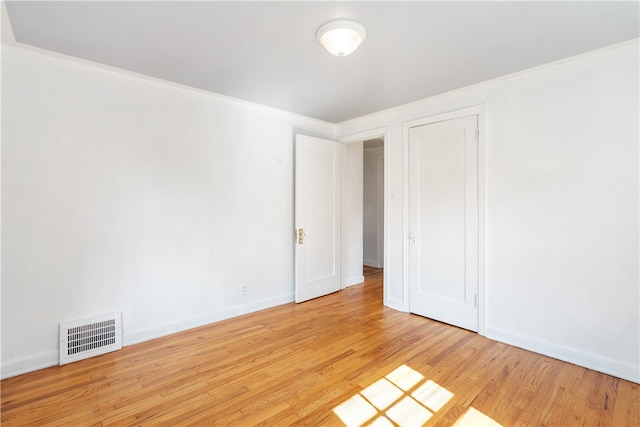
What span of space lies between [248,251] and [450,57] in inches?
109

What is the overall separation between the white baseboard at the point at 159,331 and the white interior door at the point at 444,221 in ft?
5.69

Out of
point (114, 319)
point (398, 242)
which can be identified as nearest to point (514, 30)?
point (398, 242)

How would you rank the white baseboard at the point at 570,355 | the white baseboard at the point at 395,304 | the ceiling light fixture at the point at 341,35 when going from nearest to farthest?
the ceiling light fixture at the point at 341,35 → the white baseboard at the point at 570,355 → the white baseboard at the point at 395,304

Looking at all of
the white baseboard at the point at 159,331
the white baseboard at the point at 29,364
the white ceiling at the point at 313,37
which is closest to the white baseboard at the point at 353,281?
the white baseboard at the point at 159,331

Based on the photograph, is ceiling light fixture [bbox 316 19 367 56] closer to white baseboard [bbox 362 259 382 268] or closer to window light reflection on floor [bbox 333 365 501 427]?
window light reflection on floor [bbox 333 365 501 427]

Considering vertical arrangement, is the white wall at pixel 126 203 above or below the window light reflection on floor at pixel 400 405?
above

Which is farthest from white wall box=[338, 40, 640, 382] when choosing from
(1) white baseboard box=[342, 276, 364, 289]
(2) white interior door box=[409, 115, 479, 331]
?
(1) white baseboard box=[342, 276, 364, 289]

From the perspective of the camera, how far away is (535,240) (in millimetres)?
2619

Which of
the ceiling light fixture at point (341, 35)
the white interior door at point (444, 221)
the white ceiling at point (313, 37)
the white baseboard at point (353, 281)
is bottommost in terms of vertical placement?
the white baseboard at point (353, 281)

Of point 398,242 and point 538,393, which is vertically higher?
point 398,242

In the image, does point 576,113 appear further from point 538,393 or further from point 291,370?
point 291,370

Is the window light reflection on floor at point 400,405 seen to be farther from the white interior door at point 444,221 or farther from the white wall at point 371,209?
the white wall at point 371,209

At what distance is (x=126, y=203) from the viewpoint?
271cm

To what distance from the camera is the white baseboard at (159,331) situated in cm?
226
